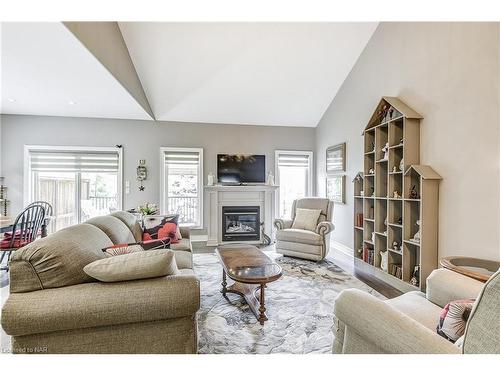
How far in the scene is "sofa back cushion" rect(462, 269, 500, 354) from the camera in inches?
35.7

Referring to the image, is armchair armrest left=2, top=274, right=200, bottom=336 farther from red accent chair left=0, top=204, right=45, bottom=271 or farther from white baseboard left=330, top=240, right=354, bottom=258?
white baseboard left=330, top=240, right=354, bottom=258

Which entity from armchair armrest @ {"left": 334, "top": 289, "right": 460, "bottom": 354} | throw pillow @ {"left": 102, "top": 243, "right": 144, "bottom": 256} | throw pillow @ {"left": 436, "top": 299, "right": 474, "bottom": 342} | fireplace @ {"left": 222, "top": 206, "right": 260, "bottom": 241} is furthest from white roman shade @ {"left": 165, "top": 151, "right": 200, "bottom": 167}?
throw pillow @ {"left": 436, "top": 299, "right": 474, "bottom": 342}

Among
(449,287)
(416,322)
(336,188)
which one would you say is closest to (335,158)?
(336,188)

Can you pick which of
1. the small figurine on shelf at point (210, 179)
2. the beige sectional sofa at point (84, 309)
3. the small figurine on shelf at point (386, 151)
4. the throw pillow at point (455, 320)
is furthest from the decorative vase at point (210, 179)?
the throw pillow at point (455, 320)

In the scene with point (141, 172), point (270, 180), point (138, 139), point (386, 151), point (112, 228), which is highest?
point (138, 139)

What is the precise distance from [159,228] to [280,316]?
181cm

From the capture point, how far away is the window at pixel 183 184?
5.66 m

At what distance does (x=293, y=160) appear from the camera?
6164 mm

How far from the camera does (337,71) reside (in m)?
4.70

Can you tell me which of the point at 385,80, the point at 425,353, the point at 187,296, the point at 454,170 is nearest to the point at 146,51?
the point at 385,80

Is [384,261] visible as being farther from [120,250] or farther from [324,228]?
[120,250]

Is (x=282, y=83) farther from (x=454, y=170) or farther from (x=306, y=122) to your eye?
(x=454, y=170)

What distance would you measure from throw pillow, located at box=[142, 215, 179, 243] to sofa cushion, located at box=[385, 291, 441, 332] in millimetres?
2525

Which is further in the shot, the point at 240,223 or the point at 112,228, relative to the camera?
the point at 240,223
